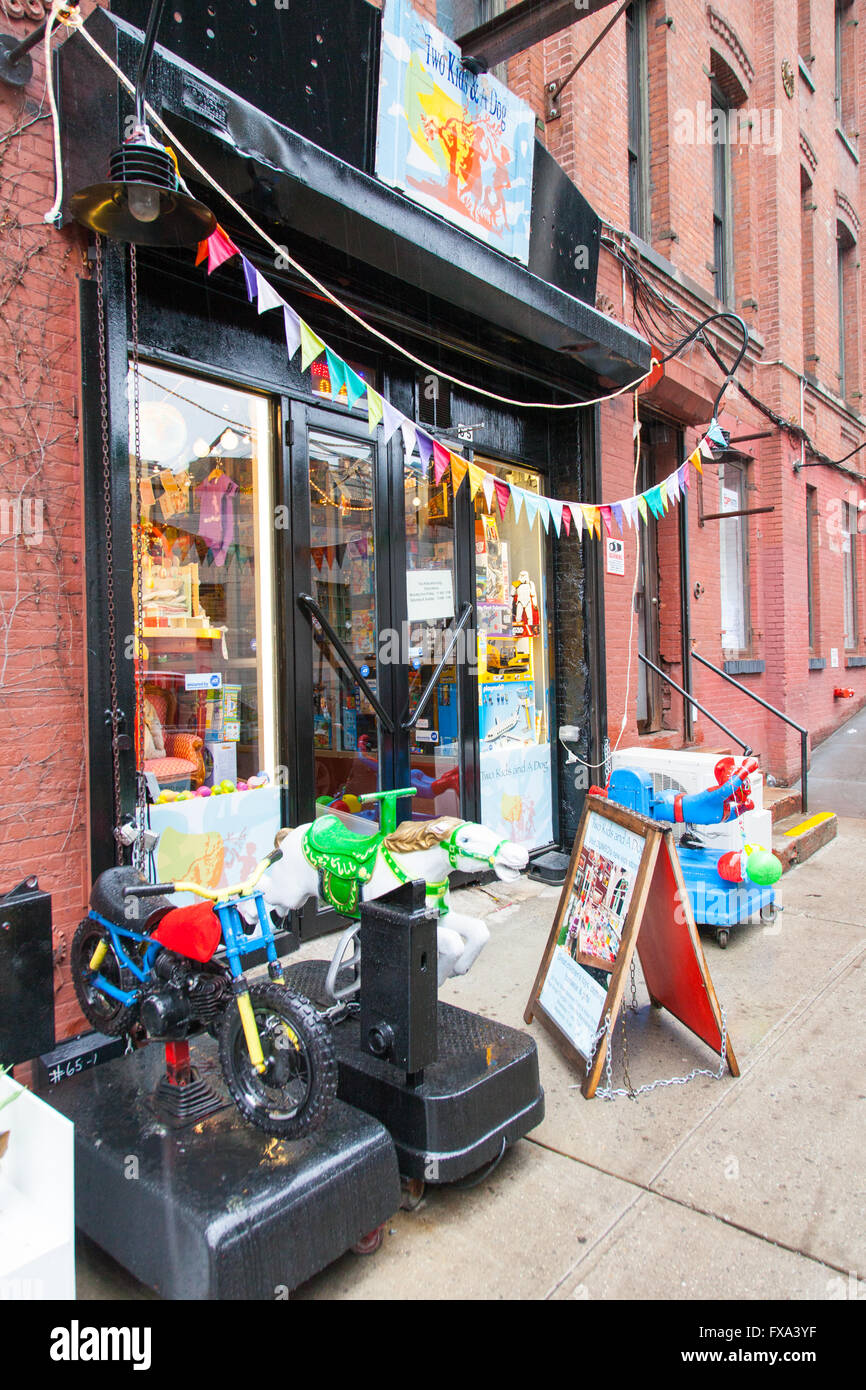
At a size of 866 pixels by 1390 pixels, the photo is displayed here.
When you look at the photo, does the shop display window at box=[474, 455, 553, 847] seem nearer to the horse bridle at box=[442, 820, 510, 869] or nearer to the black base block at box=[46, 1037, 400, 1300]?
the horse bridle at box=[442, 820, 510, 869]

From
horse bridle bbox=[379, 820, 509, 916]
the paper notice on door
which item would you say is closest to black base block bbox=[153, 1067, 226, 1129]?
horse bridle bbox=[379, 820, 509, 916]

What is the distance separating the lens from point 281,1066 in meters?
2.30

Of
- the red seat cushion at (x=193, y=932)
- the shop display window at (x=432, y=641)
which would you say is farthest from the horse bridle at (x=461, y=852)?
the shop display window at (x=432, y=641)

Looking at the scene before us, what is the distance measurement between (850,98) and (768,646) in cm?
1041

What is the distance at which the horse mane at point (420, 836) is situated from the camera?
→ 2754 millimetres

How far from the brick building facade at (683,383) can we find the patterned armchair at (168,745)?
665 millimetres

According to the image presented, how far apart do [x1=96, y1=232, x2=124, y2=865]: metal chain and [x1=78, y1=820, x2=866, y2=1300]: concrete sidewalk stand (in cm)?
167

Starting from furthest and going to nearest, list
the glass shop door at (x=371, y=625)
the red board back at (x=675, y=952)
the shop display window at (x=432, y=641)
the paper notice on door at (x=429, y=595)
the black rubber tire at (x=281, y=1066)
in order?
the shop display window at (x=432, y=641)
the paper notice on door at (x=429, y=595)
the glass shop door at (x=371, y=625)
the red board back at (x=675, y=952)
the black rubber tire at (x=281, y=1066)

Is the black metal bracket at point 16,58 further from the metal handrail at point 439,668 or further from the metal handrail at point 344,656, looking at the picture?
the metal handrail at point 439,668

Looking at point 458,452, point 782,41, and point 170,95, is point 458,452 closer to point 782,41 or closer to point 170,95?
point 170,95

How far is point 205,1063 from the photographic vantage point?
2768mm

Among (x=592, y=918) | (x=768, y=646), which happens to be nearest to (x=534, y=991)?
(x=592, y=918)

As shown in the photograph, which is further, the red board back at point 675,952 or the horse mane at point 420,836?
the red board back at point 675,952

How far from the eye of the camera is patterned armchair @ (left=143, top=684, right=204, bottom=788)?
13.5 feet
